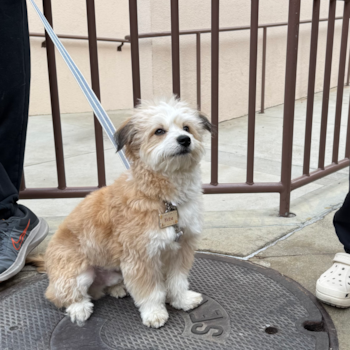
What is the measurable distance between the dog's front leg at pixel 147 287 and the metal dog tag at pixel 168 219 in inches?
7.3

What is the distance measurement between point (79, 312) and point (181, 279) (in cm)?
53

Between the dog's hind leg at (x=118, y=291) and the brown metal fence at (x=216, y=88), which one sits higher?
the brown metal fence at (x=216, y=88)

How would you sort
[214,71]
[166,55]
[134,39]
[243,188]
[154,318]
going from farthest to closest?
[166,55] → [243,188] → [214,71] → [134,39] → [154,318]

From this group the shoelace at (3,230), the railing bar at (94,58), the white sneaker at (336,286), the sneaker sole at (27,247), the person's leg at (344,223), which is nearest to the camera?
the white sneaker at (336,286)

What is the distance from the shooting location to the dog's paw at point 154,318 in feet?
6.29

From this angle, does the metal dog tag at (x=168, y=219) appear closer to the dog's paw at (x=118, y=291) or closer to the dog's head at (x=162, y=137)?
the dog's head at (x=162, y=137)

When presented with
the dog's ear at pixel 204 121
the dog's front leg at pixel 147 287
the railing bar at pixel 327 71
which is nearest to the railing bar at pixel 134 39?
the dog's ear at pixel 204 121

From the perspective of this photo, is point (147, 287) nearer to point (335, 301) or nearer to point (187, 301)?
point (187, 301)

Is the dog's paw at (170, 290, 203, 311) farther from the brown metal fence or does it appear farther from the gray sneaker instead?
the brown metal fence

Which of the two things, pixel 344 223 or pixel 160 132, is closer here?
pixel 160 132

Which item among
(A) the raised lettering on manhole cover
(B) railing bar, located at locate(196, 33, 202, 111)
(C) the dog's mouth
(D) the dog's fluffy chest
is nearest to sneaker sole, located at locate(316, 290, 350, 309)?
(A) the raised lettering on manhole cover

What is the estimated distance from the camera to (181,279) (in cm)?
207

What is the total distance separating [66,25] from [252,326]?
6.73 metres

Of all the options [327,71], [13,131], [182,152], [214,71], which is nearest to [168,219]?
[182,152]
